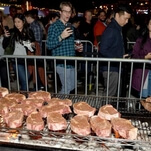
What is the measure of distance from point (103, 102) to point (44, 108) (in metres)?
0.87

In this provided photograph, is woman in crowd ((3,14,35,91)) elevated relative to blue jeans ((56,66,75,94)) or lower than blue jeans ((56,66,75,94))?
elevated

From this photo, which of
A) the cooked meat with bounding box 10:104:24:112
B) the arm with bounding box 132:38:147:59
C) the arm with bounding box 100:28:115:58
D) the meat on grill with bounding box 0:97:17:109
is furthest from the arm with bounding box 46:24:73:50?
the cooked meat with bounding box 10:104:24:112

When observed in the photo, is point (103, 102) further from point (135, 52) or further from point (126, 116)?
point (135, 52)

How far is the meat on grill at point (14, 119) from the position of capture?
6.79 feet

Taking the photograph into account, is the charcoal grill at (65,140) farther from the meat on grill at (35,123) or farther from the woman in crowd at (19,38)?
the woman in crowd at (19,38)

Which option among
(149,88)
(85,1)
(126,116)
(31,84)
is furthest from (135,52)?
(85,1)

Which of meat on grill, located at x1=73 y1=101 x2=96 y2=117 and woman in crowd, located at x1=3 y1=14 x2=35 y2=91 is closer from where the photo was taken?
meat on grill, located at x1=73 y1=101 x2=96 y2=117

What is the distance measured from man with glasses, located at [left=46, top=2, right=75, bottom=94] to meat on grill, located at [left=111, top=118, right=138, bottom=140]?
2107 mm

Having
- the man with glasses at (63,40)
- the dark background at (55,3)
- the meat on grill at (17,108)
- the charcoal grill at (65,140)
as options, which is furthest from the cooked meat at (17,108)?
the dark background at (55,3)

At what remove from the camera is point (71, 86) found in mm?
4332

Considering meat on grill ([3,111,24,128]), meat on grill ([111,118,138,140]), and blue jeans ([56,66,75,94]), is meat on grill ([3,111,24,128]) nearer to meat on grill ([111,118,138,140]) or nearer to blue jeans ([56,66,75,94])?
meat on grill ([111,118,138,140])

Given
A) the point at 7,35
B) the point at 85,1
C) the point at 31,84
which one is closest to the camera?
the point at 7,35

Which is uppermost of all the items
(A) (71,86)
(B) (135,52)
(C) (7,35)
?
(C) (7,35)

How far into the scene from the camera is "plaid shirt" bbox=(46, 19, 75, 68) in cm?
387
